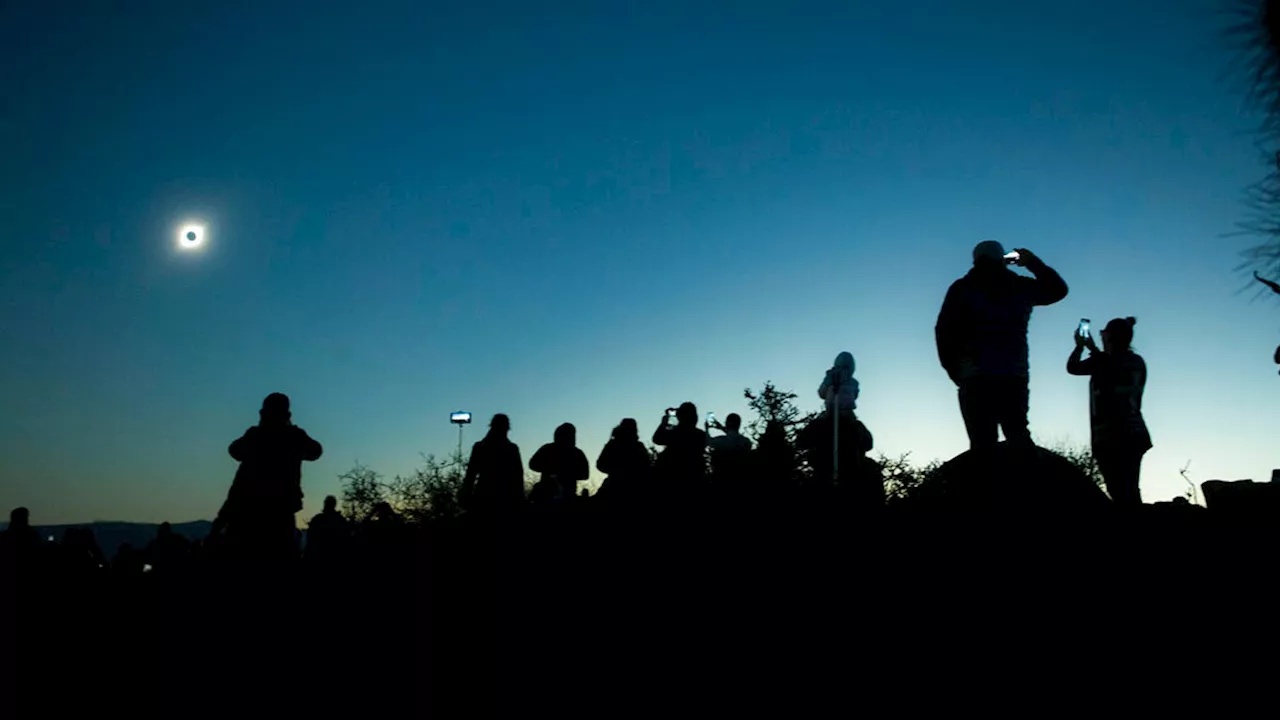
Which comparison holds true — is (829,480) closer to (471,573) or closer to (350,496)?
(471,573)

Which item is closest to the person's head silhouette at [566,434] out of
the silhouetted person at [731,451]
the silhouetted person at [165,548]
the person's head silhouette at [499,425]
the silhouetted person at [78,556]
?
the person's head silhouette at [499,425]

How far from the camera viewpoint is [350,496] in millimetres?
33125

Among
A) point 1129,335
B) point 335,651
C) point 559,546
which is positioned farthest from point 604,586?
point 1129,335

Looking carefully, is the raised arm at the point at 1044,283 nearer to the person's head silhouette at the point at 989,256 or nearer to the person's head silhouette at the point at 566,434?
the person's head silhouette at the point at 989,256

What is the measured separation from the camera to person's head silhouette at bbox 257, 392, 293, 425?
19.1 feet

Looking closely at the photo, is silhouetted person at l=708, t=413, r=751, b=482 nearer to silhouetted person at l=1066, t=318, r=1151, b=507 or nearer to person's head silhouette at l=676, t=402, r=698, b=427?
person's head silhouette at l=676, t=402, r=698, b=427

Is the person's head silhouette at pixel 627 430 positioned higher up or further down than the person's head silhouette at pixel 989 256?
further down

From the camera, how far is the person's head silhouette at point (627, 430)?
778cm

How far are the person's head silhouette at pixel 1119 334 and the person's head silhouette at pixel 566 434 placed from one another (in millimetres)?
5156

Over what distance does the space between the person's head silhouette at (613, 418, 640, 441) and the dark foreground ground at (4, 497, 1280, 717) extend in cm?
292

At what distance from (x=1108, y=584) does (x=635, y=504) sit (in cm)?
356

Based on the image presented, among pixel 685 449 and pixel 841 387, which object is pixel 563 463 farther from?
pixel 841 387

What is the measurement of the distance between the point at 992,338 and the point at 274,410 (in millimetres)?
5336

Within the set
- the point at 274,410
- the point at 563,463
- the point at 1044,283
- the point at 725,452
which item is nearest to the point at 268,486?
the point at 274,410
